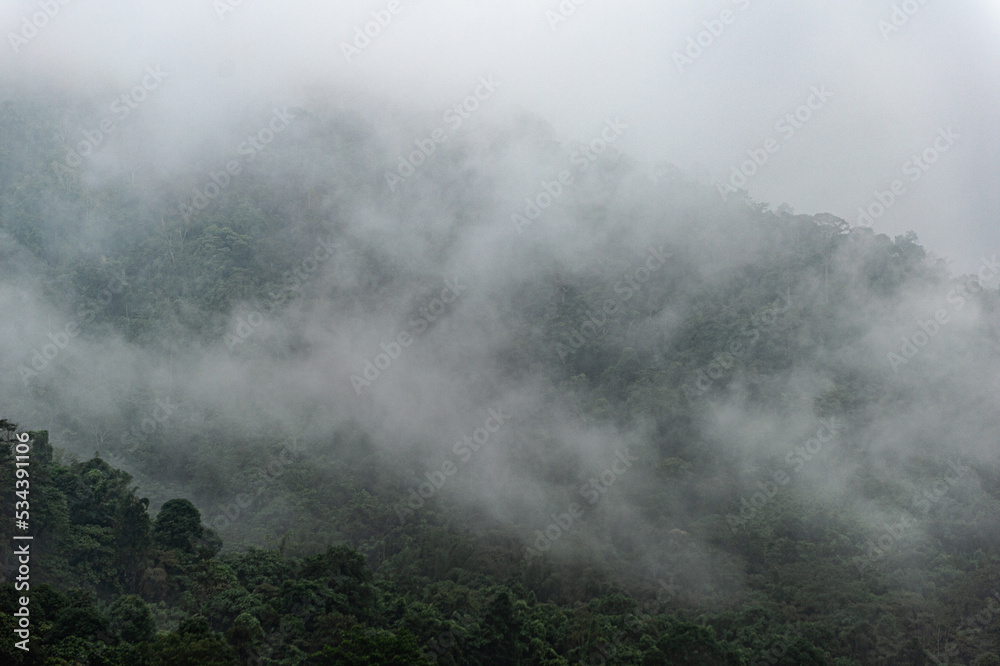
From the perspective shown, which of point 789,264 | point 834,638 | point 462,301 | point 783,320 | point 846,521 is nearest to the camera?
point 834,638

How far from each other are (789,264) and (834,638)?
48243 millimetres

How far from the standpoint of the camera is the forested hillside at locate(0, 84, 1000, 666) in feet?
125

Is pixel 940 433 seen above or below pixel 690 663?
above

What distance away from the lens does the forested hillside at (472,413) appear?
38.1 metres

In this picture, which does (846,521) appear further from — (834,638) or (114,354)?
(114,354)

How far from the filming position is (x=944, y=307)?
7950 cm

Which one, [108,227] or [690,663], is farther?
[108,227]

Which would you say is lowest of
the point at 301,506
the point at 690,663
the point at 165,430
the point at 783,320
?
the point at 690,663

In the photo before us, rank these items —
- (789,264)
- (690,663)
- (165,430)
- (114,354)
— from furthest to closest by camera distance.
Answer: (789,264), (114,354), (165,430), (690,663)

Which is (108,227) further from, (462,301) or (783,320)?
(783,320)

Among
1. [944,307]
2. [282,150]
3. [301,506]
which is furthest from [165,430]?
[944,307]

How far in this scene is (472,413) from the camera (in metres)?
79.9

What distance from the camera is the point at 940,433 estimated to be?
68812 mm

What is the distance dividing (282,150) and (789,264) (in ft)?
181
